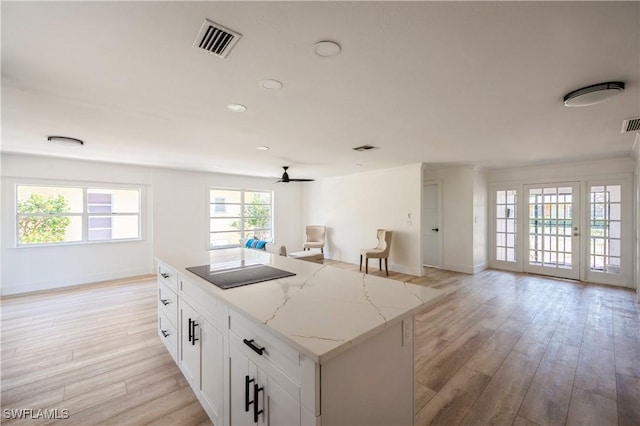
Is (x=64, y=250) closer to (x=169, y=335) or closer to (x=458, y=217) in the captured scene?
(x=169, y=335)

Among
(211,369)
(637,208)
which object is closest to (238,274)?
(211,369)

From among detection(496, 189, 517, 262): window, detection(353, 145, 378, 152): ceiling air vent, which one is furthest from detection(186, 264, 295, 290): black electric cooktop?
detection(496, 189, 517, 262): window

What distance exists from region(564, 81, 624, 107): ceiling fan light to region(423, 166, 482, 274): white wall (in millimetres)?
3750

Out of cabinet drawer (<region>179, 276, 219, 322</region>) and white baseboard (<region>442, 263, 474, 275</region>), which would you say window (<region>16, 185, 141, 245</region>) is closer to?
cabinet drawer (<region>179, 276, 219, 322</region>)

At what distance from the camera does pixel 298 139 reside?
11.4ft

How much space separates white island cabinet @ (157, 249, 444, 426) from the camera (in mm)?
999

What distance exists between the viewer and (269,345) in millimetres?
1152

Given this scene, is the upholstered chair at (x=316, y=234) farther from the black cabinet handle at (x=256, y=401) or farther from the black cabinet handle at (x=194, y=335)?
the black cabinet handle at (x=256, y=401)

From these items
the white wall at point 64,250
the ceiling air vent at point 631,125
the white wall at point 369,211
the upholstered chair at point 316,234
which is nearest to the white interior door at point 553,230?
the white wall at point 369,211

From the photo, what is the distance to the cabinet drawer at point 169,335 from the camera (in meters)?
2.27

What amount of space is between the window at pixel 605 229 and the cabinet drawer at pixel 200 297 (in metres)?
6.73

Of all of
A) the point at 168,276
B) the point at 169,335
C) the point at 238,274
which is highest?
the point at 238,274

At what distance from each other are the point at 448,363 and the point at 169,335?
255cm

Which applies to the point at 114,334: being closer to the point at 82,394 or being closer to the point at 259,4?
the point at 82,394
